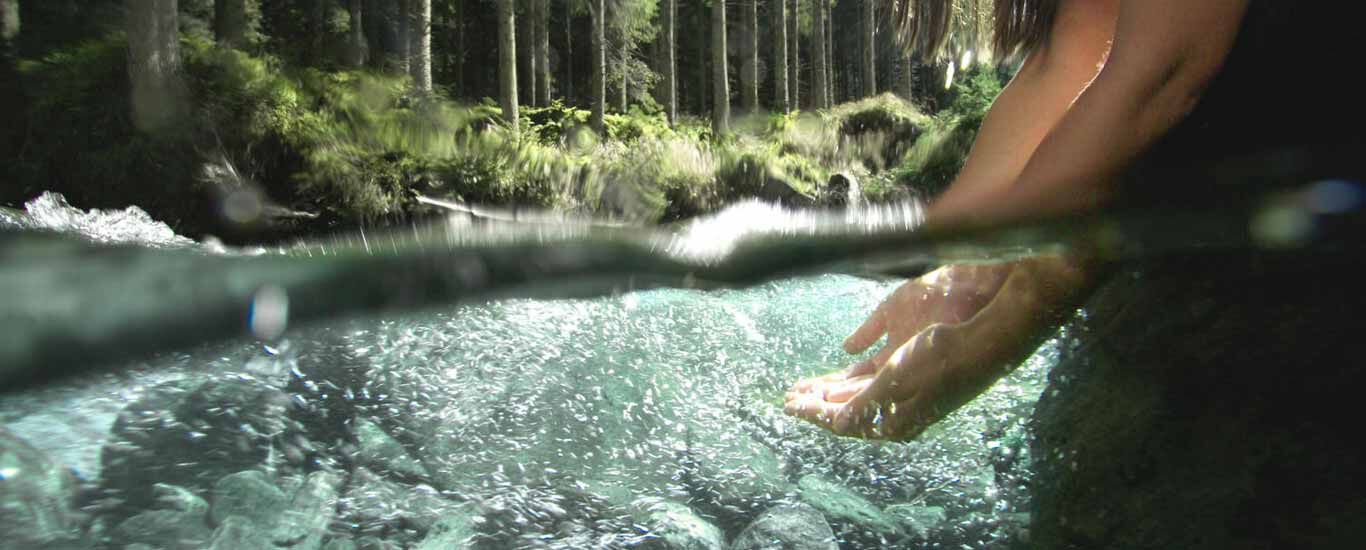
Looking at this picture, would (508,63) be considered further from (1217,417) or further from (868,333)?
(1217,417)

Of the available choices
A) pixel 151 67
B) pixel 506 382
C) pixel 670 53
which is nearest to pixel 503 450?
pixel 506 382

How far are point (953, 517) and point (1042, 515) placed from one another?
0.28 m

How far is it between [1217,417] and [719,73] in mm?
16352

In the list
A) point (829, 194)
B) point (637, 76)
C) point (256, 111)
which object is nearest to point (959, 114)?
point (829, 194)

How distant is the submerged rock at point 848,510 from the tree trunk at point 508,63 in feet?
43.7

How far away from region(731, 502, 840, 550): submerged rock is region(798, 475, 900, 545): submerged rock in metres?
0.03

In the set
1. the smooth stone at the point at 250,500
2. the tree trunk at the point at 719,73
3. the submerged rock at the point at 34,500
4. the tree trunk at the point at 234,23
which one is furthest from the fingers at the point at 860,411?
the tree trunk at the point at 719,73

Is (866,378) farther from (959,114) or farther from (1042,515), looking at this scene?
(959,114)

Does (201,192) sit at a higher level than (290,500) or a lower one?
higher

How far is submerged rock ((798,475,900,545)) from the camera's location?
2.25 metres

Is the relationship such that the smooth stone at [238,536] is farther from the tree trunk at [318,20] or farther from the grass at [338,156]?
the tree trunk at [318,20]

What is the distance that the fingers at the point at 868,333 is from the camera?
10.2 feet

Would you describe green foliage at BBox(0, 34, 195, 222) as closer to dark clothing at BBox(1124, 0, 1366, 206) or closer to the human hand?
the human hand

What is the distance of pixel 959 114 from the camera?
17625 mm
